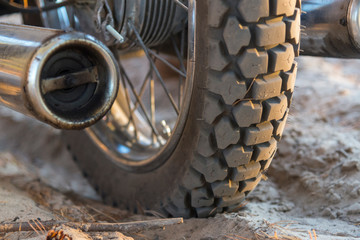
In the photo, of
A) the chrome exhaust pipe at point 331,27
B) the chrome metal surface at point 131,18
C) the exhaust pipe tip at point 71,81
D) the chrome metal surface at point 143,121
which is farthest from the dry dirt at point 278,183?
the chrome metal surface at point 131,18

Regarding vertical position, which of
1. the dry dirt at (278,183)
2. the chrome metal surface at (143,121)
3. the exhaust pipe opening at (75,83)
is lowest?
the dry dirt at (278,183)

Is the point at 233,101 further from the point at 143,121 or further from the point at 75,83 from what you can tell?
the point at 143,121

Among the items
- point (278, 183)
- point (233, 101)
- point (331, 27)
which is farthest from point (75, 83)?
point (278, 183)

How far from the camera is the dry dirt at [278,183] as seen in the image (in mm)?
1579

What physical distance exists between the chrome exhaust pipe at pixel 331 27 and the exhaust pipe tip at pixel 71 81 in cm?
74

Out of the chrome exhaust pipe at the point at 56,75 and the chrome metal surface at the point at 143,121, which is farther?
the chrome metal surface at the point at 143,121

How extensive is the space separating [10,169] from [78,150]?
41 centimetres

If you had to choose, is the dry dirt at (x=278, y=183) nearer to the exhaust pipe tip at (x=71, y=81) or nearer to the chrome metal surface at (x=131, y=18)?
the exhaust pipe tip at (x=71, y=81)

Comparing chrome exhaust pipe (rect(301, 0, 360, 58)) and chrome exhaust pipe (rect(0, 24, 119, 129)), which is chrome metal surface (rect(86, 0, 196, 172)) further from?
chrome exhaust pipe (rect(301, 0, 360, 58))

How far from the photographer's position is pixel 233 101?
4.48 ft

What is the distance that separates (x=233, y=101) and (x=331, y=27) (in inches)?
20.8

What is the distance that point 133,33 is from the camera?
176cm

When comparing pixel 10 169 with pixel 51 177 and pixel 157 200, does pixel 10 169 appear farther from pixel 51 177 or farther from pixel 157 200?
pixel 157 200

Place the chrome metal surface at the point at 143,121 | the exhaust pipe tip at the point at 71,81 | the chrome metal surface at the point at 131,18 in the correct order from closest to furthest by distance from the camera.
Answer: the exhaust pipe tip at the point at 71,81 < the chrome metal surface at the point at 143,121 < the chrome metal surface at the point at 131,18
